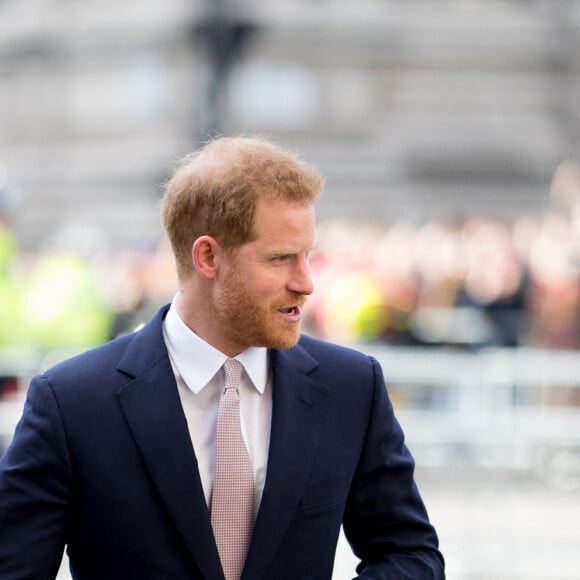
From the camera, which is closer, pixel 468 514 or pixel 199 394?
pixel 199 394

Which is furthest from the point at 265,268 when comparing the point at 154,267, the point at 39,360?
the point at 154,267

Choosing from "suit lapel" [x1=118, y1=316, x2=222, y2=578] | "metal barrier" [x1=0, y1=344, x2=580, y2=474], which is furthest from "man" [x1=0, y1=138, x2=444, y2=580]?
"metal barrier" [x1=0, y1=344, x2=580, y2=474]

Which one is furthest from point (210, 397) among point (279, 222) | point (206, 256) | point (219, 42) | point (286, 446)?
point (219, 42)

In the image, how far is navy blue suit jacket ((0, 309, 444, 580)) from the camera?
2588 millimetres

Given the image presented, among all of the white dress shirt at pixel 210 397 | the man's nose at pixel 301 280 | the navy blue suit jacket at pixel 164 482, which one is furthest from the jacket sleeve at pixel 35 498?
the man's nose at pixel 301 280

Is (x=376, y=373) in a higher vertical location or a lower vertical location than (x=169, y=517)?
higher

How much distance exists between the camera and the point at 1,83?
108ft

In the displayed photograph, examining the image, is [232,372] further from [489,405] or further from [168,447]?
[489,405]

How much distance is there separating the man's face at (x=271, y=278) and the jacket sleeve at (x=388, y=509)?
1.04 feet

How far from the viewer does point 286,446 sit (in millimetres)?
2680

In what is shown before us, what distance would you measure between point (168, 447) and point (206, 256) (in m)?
0.40

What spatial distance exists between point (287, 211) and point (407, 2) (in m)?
29.1

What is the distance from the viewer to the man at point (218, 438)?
259 centimetres

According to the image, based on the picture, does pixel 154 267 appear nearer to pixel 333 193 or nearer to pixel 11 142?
pixel 333 193
